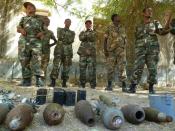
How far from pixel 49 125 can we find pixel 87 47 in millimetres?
4915

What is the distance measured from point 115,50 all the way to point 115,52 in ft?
0.16

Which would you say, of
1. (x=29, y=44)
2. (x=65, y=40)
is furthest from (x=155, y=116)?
(x=65, y=40)

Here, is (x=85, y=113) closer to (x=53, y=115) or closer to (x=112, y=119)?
(x=112, y=119)

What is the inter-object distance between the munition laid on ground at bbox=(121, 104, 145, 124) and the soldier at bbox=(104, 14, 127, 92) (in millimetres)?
3322

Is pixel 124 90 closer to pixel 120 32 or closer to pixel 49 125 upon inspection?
pixel 120 32

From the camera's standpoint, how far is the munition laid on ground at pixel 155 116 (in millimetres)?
7016

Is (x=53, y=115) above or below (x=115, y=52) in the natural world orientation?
below

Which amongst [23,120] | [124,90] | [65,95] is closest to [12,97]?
[65,95]

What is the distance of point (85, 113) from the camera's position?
6.65 metres

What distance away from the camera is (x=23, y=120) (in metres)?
6.12

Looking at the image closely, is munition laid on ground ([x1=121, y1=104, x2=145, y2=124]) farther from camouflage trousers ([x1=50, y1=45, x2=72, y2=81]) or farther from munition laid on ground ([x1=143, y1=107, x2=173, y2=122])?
camouflage trousers ([x1=50, y1=45, x2=72, y2=81])

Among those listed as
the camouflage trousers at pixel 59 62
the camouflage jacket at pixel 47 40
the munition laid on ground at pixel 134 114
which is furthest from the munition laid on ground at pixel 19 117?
the camouflage jacket at pixel 47 40

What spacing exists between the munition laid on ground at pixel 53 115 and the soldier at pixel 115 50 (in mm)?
3965

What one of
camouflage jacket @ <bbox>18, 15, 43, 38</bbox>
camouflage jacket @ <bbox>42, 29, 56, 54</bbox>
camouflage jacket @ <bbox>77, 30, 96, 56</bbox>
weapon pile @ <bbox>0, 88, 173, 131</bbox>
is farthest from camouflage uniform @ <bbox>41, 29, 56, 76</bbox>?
weapon pile @ <bbox>0, 88, 173, 131</bbox>
